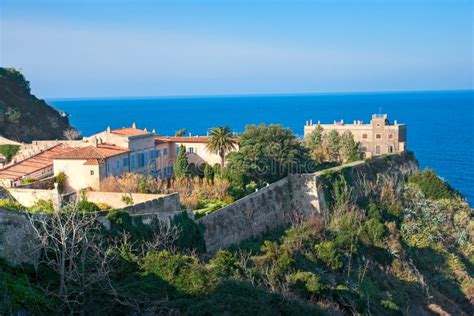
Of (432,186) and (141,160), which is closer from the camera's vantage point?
(141,160)

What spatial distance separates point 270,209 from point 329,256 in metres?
5.97

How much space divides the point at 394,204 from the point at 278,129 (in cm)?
1098

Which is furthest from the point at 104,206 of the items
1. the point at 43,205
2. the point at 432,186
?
the point at 432,186

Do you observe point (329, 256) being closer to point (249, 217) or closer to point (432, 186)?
point (249, 217)

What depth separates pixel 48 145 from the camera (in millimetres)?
45906

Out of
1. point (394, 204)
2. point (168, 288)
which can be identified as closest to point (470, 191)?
point (394, 204)

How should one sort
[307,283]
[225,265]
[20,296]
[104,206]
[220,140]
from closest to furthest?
[20,296] → [225,265] → [307,283] → [104,206] → [220,140]

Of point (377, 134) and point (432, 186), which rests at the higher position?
point (377, 134)

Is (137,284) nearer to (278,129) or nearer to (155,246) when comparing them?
(155,246)

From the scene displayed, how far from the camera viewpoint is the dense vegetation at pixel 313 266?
1939 centimetres

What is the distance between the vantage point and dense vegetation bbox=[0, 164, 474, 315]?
19391mm

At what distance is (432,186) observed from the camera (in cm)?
4769

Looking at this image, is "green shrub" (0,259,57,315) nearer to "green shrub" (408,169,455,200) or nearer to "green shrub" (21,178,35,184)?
"green shrub" (21,178,35,184)


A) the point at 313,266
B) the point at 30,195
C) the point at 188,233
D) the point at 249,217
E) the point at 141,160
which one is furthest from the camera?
the point at 141,160
